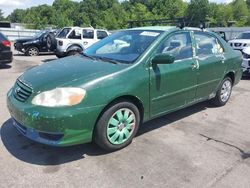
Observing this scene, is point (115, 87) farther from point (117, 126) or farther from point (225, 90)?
point (225, 90)

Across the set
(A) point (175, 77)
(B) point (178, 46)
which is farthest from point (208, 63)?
(A) point (175, 77)

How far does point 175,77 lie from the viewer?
4598 millimetres

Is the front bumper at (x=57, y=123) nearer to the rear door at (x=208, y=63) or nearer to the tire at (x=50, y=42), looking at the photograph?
the rear door at (x=208, y=63)

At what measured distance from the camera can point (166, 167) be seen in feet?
12.0

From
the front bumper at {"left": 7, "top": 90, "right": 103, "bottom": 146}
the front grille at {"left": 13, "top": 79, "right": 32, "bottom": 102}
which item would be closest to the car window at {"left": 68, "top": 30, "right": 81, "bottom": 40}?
the front grille at {"left": 13, "top": 79, "right": 32, "bottom": 102}

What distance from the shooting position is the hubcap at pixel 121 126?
390cm

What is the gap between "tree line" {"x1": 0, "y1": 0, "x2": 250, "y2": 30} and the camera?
7569 centimetres

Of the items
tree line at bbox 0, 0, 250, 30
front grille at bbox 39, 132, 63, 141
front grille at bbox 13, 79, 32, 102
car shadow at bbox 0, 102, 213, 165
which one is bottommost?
car shadow at bbox 0, 102, 213, 165

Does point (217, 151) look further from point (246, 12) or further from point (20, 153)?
point (246, 12)

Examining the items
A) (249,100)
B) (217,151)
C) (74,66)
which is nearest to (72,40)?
(249,100)

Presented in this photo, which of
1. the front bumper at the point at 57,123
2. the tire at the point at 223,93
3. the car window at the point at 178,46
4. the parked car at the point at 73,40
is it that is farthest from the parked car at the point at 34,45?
the front bumper at the point at 57,123

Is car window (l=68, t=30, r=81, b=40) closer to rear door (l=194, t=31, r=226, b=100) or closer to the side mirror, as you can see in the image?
rear door (l=194, t=31, r=226, b=100)

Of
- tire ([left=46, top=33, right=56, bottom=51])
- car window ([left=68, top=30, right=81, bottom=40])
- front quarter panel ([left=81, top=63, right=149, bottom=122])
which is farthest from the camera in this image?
tire ([left=46, top=33, right=56, bottom=51])

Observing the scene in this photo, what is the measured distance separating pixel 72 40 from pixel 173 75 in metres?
9.87
